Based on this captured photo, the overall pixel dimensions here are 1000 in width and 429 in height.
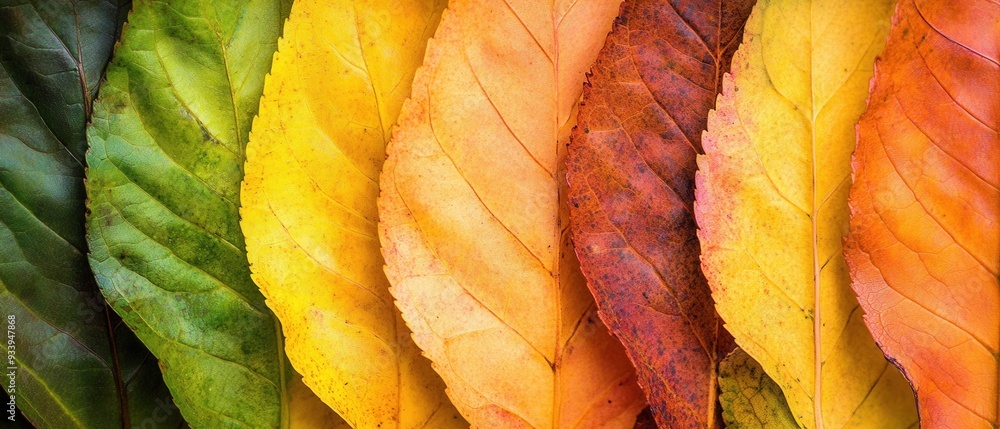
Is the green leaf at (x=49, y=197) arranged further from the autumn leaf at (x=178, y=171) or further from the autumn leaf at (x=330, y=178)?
the autumn leaf at (x=330, y=178)

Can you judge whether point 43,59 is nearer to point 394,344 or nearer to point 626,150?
point 394,344

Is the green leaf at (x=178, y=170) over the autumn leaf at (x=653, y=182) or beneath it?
beneath

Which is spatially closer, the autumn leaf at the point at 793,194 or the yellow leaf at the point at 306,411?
the autumn leaf at the point at 793,194

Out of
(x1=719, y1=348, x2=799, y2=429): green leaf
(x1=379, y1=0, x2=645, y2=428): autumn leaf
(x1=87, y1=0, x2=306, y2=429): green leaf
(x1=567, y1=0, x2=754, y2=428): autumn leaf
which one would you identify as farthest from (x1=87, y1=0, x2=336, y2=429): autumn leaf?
(x1=719, y1=348, x2=799, y2=429): green leaf

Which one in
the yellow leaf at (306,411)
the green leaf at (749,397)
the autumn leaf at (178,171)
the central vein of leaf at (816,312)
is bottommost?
the yellow leaf at (306,411)

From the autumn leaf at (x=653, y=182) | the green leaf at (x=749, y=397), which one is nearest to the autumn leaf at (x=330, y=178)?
the autumn leaf at (x=653, y=182)

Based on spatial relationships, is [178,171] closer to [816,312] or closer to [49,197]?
[49,197]

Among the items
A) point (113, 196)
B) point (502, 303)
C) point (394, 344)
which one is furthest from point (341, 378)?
point (113, 196)
